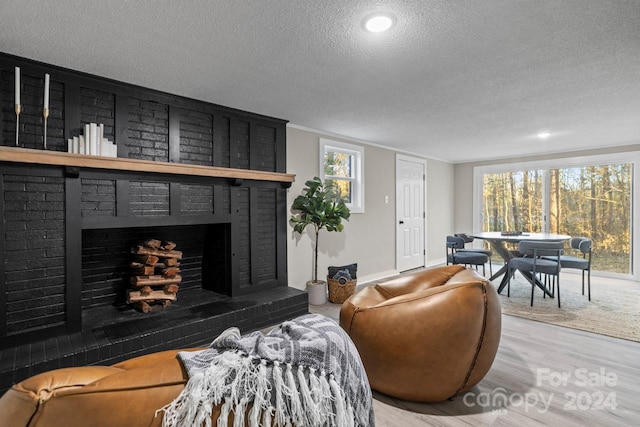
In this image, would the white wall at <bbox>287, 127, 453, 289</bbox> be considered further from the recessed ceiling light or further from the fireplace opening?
the recessed ceiling light

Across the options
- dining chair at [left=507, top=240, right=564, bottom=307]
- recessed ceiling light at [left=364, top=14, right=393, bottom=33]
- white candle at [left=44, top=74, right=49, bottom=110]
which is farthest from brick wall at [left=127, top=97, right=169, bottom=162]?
dining chair at [left=507, top=240, right=564, bottom=307]

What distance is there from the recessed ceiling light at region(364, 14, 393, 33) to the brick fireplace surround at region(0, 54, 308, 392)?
73.9 inches

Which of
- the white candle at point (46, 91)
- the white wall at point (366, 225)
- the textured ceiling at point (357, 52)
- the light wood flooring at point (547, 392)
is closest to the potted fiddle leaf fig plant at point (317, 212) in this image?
the white wall at point (366, 225)

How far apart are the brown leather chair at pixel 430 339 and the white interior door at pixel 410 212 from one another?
3.84 meters

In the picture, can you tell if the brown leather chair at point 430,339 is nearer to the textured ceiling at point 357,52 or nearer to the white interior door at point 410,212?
the textured ceiling at point 357,52

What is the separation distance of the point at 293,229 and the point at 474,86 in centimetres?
241

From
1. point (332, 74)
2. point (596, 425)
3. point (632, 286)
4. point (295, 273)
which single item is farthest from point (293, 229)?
point (632, 286)

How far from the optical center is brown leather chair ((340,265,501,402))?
5.59 ft

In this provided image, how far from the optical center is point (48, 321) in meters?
2.33

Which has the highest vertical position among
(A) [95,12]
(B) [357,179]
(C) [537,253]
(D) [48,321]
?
(A) [95,12]

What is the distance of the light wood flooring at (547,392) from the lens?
1783 millimetres

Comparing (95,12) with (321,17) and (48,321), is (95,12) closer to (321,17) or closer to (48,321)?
(321,17)

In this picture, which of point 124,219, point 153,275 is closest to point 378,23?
point 124,219

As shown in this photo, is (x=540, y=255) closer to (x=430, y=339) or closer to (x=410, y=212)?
(x=410, y=212)
